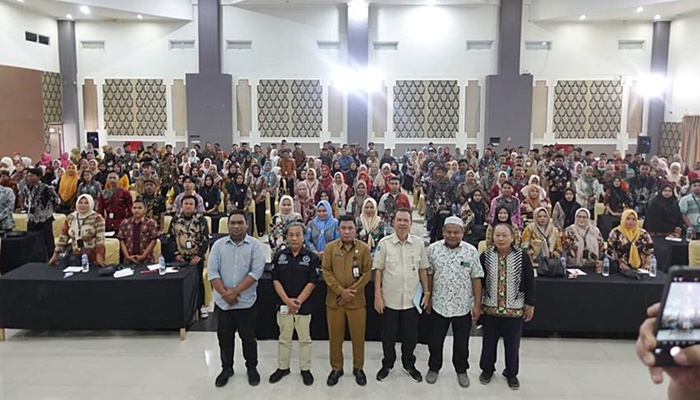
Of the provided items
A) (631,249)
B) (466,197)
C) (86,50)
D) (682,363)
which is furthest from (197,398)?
(86,50)

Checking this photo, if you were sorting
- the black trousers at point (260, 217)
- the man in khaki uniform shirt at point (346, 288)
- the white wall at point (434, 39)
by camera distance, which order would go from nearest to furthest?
1. the man in khaki uniform shirt at point (346, 288)
2. the black trousers at point (260, 217)
3. the white wall at point (434, 39)

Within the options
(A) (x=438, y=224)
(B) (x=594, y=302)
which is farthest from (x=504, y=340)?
(A) (x=438, y=224)

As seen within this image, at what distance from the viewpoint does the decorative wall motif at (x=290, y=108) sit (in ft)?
62.7

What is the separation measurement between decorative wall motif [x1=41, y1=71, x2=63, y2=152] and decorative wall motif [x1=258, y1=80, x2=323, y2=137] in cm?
684

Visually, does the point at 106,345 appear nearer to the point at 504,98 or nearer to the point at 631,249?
the point at 631,249

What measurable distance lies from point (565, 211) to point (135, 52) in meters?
16.0

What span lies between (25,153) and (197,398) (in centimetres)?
1528

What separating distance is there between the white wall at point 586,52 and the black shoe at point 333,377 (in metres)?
16.0

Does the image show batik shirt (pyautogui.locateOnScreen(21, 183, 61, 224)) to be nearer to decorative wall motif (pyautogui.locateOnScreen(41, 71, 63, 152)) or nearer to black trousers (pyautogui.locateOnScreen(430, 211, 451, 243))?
black trousers (pyautogui.locateOnScreen(430, 211, 451, 243))

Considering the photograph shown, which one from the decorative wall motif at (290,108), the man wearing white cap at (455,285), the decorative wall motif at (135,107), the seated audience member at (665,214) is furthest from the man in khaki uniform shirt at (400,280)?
the decorative wall motif at (135,107)

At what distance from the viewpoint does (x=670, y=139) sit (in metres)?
17.9

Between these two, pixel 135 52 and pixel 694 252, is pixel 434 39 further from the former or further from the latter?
pixel 694 252

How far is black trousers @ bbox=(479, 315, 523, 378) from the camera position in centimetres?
493

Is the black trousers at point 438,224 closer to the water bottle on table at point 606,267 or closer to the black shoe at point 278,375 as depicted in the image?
the water bottle on table at point 606,267
